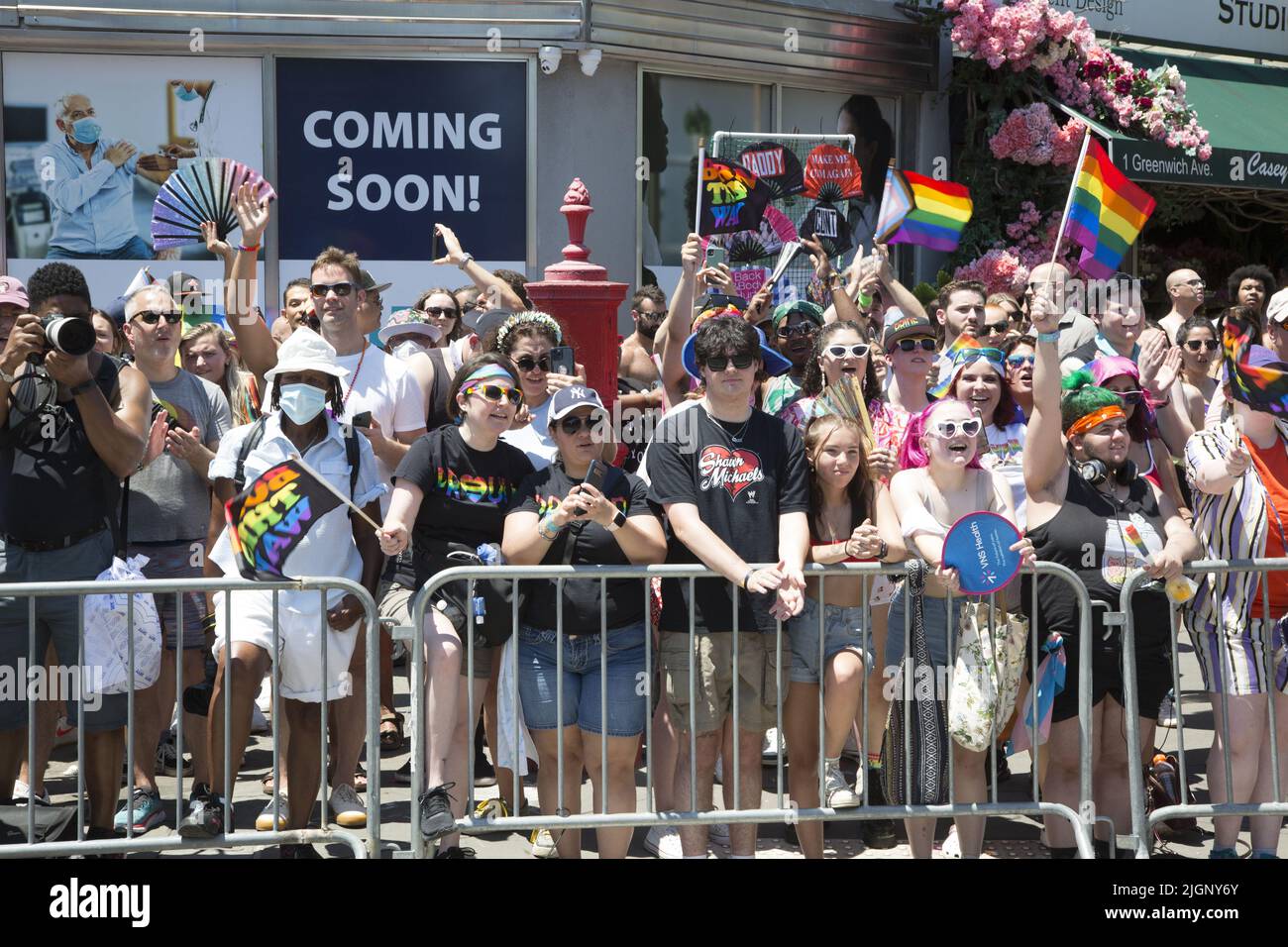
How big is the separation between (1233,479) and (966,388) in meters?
1.14

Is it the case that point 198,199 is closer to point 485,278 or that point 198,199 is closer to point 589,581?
point 485,278

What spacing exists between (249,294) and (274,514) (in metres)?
1.76

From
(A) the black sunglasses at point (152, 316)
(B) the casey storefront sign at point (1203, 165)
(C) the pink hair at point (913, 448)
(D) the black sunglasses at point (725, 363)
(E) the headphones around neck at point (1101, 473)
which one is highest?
(B) the casey storefront sign at point (1203, 165)

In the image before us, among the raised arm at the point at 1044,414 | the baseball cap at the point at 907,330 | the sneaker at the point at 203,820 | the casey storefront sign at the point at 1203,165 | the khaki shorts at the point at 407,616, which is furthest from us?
the casey storefront sign at the point at 1203,165

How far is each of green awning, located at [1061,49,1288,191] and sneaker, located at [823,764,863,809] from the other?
386 inches

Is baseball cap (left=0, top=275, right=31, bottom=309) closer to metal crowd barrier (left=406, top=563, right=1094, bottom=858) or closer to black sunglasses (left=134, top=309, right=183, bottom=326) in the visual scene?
black sunglasses (left=134, top=309, right=183, bottom=326)

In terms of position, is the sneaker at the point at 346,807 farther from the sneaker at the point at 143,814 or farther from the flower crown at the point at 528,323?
the flower crown at the point at 528,323

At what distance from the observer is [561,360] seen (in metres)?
6.41

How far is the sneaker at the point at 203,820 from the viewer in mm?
5004

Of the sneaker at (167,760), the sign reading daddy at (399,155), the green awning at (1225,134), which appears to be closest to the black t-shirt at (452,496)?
the sneaker at (167,760)

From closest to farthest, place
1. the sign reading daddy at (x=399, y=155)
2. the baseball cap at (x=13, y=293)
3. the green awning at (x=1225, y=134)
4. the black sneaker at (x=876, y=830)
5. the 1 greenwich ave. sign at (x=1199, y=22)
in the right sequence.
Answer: the black sneaker at (x=876, y=830) → the baseball cap at (x=13, y=293) → the sign reading daddy at (x=399, y=155) → the green awning at (x=1225, y=134) → the 1 greenwich ave. sign at (x=1199, y=22)

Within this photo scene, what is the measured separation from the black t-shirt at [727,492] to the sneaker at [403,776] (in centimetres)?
200

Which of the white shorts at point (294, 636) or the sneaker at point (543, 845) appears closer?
the white shorts at point (294, 636)
